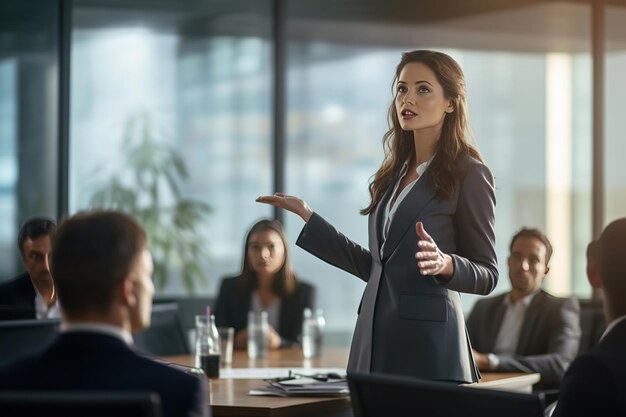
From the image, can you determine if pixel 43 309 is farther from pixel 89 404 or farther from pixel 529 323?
pixel 89 404

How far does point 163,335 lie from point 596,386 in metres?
3.68

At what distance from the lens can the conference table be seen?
3.32 metres

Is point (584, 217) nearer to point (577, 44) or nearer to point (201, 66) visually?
point (577, 44)

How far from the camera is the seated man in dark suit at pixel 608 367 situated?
236 cm

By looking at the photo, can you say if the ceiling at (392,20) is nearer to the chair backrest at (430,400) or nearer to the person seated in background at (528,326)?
the person seated in background at (528,326)

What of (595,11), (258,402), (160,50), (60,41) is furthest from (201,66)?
(258,402)

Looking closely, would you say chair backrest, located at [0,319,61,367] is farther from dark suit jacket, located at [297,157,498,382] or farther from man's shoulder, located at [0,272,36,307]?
dark suit jacket, located at [297,157,498,382]

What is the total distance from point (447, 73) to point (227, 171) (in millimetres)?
5026

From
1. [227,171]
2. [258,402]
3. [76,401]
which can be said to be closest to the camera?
[76,401]

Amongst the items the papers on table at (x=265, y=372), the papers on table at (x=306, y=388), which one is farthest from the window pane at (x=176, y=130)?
the papers on table at (x=306, y=388)

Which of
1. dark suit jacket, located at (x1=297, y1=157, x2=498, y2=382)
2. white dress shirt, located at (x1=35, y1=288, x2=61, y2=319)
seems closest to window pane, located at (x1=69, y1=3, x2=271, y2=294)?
white dress shirt, located at (x1=35, y1=288, x2=61, y2=319)

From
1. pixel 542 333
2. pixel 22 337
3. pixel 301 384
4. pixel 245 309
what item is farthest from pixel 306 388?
pixel 245 309

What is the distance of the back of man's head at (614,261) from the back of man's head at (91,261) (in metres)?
1.17

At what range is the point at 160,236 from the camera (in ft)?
25.5
